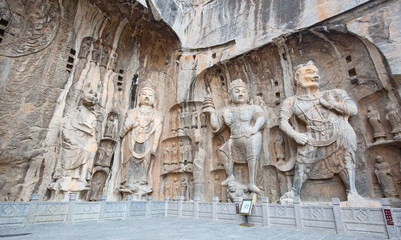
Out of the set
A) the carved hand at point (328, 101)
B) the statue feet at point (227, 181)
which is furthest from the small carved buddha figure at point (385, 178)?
the statue feet at point (227, 181)

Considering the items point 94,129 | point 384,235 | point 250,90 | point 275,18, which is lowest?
point 384,235

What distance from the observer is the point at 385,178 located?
5398 mm

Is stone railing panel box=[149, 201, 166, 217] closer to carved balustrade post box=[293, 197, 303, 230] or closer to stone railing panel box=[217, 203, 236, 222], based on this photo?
stone railing panel box=[217, 203, 236, 222]

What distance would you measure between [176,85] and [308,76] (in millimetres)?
4841

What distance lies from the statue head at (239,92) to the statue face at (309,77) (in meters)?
1.70

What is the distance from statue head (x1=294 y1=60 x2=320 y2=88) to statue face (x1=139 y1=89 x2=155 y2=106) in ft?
16.9

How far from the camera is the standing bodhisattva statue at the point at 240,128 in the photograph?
675 cm

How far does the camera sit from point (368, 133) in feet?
19.6

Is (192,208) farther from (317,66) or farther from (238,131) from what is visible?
(317,66)

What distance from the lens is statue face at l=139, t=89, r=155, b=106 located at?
8641 millimetres

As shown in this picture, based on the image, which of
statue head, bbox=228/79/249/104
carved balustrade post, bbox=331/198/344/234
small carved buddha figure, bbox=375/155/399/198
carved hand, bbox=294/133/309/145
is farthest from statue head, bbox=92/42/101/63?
small carved buddha figure, bbox=375/155/399/198

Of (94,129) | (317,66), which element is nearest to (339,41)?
(317,66)

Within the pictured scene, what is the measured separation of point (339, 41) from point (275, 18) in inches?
81.3

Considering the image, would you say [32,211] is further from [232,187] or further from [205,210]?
[232,187]
